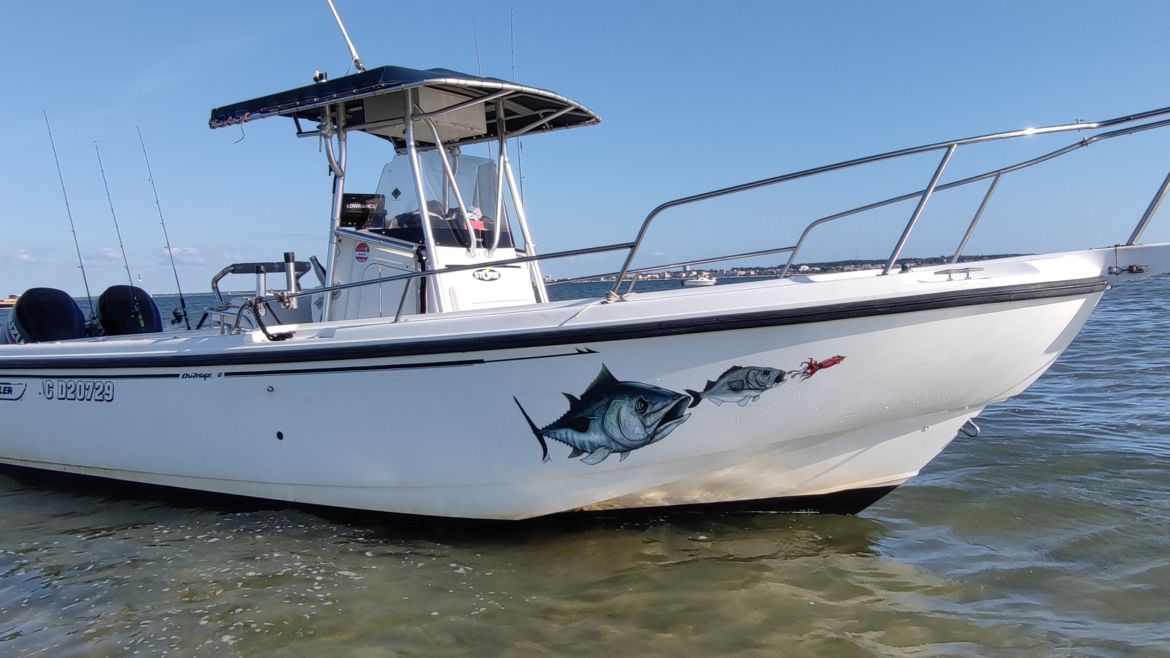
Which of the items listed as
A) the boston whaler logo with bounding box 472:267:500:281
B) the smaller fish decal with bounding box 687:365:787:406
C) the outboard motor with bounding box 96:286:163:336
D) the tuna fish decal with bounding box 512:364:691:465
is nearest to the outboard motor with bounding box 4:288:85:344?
the outboard motor with bounding box 96:286:163:336

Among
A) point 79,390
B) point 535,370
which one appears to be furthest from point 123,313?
point 535,370

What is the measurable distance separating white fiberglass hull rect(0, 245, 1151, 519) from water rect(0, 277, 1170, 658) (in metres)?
0.32

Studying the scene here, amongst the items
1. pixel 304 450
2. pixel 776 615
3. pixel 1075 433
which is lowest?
pixel 1075 433

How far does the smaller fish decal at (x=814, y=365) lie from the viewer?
3609 mm

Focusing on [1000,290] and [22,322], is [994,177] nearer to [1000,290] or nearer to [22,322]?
[1000,290]

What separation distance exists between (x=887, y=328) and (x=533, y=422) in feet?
5.84

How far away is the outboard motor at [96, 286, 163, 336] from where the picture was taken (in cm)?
664

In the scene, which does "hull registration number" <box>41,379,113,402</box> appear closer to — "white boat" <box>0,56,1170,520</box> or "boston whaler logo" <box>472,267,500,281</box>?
"white boat" <box>0,56,1170,520</box>

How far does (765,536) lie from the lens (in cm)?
434

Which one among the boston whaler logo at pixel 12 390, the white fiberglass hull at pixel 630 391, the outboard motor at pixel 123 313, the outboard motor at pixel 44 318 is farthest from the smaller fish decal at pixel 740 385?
the outboard motor at pixel 44 318

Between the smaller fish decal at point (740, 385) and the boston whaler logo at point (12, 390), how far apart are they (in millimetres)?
5141

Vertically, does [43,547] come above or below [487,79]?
below

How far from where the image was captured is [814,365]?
3.62 meters

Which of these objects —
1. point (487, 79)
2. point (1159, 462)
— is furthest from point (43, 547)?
point (1159, 462)
